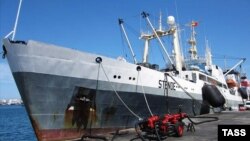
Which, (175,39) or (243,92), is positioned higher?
(175,39)

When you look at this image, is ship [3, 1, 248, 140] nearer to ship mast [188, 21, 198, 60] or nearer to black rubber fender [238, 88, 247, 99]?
A: ship mast [188, 21, 198, 60]

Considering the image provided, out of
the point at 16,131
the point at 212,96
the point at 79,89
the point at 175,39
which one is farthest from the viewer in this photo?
the point at 16,131

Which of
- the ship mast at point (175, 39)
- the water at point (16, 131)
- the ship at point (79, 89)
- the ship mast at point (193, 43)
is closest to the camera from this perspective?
the ship at point (79, 89)

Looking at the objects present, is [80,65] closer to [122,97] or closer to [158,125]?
[122,97]

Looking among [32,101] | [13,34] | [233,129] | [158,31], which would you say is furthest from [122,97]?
[158,31]

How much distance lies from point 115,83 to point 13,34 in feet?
21.1

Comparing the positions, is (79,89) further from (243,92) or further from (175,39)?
(243,92)

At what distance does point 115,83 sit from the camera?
17406 millimetres

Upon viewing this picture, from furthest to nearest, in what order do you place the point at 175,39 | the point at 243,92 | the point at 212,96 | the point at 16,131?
1. the point at 243,92
2. the point at 16,131
3. the point at 175,39
4. the point at 212,96

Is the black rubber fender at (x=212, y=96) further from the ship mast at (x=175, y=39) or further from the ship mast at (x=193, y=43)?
the ship mast at (x=193, y=43)

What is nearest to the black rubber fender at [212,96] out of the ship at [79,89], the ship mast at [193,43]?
the ship at [79,89]

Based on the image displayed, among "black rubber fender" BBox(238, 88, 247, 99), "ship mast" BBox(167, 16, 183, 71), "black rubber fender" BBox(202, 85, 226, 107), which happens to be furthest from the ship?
"black rubber fender" BBox(238, 88, 247, 99)

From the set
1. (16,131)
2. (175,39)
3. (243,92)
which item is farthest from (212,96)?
(243,92)

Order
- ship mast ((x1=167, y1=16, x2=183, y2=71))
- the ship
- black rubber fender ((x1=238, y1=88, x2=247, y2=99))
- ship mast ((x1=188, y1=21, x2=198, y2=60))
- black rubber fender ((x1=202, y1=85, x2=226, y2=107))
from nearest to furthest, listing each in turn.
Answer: the ship, black rubber fender ((x1=202, y1=85, x2=226, y2=107)), ship mast ((x1=167, y1=16, x2=183, y2=71)), ship mast ((x1=188, y1=21, x2=198, y2=60)), black rubber fender ((x1=238, y1=88, x2=247, y2=99))
